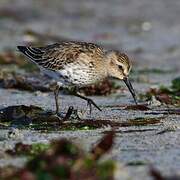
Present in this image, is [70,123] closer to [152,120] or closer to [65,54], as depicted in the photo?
[152,120]

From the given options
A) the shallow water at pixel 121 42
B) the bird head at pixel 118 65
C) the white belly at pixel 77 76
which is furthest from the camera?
the bird head at pixel 118 65

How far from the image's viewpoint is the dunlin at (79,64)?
25.6 feet

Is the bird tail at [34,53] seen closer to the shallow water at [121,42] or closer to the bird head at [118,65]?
the shallow water at [121,42]

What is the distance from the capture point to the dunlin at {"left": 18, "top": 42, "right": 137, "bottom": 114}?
25.6 ft

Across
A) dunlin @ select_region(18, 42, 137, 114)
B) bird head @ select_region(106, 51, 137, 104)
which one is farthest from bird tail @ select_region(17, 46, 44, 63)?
bird head @ select_region(106, 51, 137, 104)

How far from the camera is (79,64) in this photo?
308 inches

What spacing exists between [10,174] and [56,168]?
0.39m

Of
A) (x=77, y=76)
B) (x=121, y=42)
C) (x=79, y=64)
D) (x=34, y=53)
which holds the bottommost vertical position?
(x=77, y=76)

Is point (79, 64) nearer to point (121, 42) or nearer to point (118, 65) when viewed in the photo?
point (118, 65)

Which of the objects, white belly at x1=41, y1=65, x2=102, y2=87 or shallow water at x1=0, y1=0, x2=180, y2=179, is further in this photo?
white belly at x1=41, y1=65, x2=102, y2=87

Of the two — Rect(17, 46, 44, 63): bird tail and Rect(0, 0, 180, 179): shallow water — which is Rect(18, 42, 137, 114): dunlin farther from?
Rect(0, 0, 180, 179): shallow water

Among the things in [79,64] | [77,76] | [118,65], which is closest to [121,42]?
[118,65]

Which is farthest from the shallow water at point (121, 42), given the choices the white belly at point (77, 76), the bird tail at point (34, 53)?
the bird tail at point (34, 53)

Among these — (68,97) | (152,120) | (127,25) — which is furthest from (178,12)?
(152,120)
